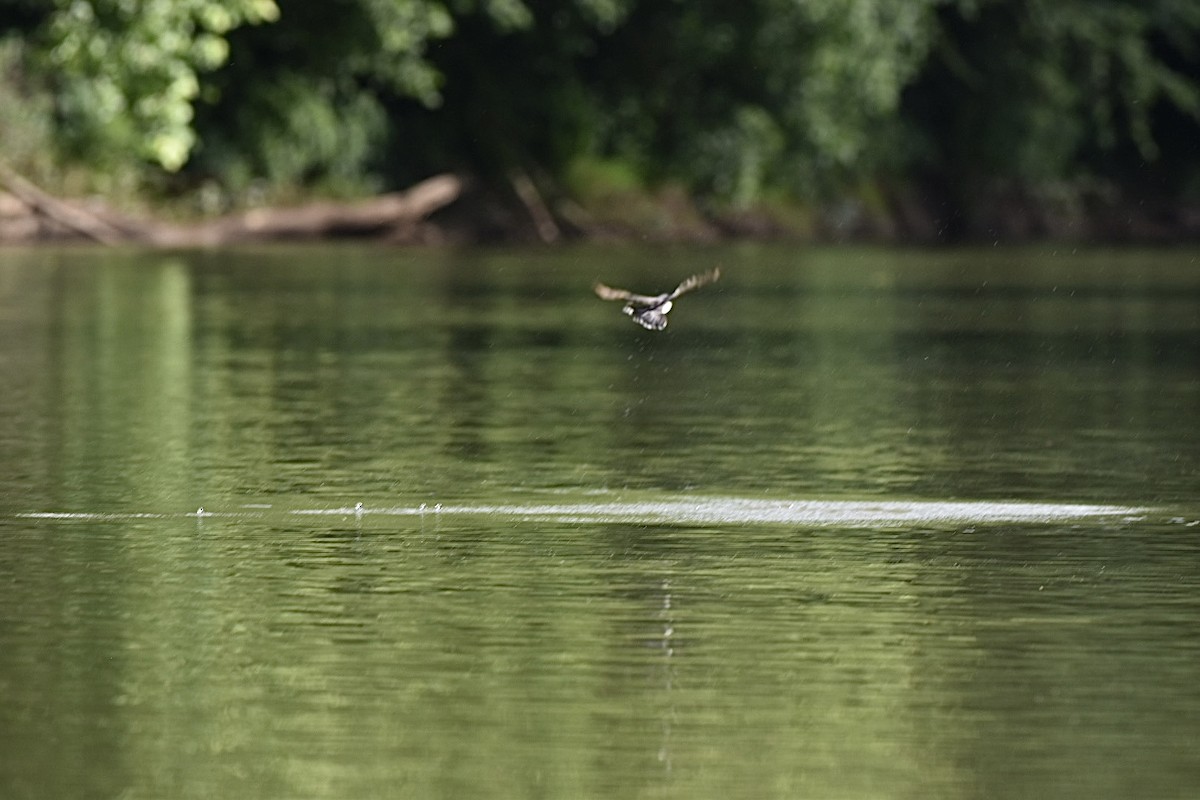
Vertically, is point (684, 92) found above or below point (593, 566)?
above

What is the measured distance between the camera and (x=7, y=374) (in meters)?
22.5

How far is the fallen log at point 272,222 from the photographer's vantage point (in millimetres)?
47812

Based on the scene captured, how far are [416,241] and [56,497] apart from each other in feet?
120

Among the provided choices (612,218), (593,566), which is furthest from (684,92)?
(593,566)

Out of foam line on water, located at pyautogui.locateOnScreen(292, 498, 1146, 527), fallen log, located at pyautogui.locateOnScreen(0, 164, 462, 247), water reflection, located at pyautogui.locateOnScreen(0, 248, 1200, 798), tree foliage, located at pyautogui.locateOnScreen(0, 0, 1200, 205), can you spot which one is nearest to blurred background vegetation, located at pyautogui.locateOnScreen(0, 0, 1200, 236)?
tree foliage, located at pyautogui.locateOnScreen(0, 0, 1200, 205)

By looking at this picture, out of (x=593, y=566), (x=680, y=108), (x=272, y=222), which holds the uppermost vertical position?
(x=680, y=108)

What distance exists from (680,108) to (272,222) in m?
8.79

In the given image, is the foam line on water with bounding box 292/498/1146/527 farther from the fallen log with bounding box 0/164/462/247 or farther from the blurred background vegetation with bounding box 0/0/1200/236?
the fallen log with bounding box 0/164/462/247

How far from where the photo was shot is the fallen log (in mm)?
47812

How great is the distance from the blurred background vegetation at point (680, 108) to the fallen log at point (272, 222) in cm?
50

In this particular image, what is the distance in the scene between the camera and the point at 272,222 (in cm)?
5069

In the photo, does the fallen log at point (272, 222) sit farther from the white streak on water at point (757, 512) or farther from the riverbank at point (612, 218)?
the white streak on water at point (757, 512)

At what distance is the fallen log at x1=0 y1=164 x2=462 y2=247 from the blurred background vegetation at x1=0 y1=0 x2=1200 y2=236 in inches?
19.7

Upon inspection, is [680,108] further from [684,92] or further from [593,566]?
[593,566]
